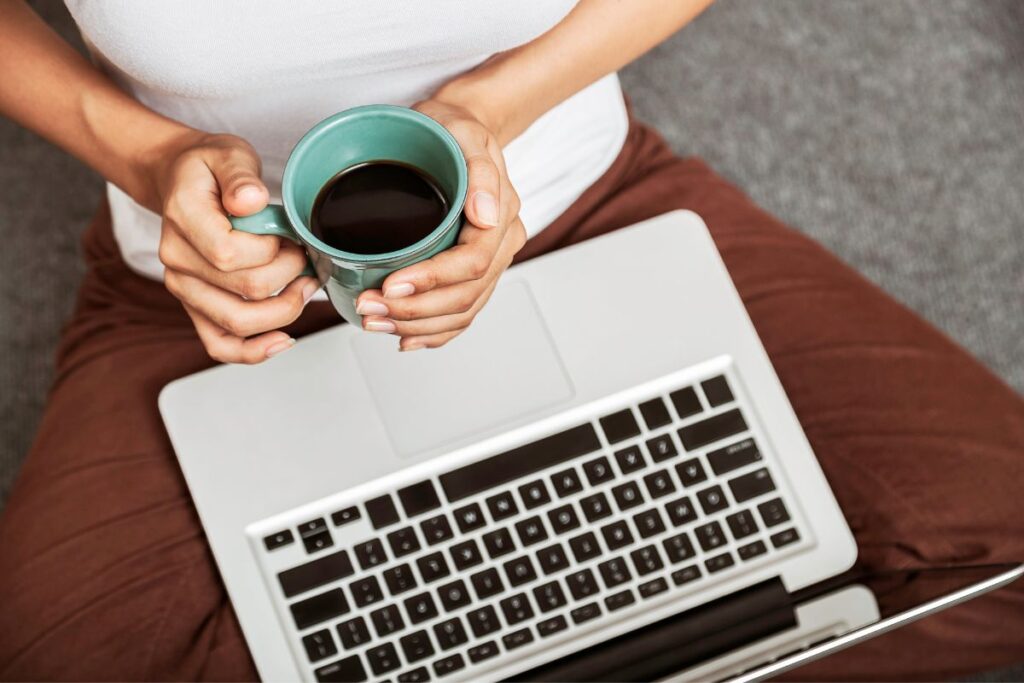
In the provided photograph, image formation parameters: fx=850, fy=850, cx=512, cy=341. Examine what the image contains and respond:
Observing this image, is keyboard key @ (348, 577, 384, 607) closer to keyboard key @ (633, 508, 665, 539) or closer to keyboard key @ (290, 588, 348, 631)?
keyboard key @ (290, 588, 348, 631)

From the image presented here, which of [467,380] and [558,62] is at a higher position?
[558,62]

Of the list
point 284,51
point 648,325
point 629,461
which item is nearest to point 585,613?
point 629,461

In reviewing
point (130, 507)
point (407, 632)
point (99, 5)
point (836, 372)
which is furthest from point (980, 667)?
point (99, 5)

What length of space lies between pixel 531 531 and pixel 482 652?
0.10 metres

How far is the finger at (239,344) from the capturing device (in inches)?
23.2

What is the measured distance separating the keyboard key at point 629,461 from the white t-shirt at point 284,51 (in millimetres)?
330

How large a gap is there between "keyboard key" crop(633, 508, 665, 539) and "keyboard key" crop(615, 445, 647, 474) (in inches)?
1.4

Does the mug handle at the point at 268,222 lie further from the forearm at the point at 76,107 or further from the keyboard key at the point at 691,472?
the keyboard key at the point at 691,472

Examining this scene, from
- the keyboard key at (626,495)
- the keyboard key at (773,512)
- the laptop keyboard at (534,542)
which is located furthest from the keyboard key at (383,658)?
the keyboard key at (773,512)

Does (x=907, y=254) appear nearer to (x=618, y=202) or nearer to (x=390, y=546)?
(x=618, y=202)

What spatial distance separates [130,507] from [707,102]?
100 centimetres

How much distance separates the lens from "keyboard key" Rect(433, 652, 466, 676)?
666mm

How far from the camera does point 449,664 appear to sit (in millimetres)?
667

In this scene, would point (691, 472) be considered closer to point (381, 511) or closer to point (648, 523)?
point (648, 523)
